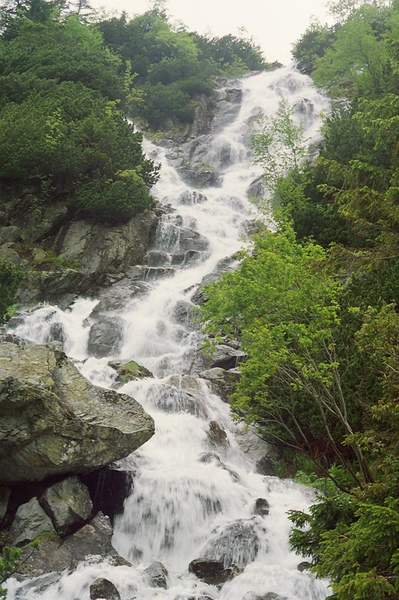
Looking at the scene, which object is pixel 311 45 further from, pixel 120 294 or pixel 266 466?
pixel 266 466

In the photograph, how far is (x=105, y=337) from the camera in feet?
64.4

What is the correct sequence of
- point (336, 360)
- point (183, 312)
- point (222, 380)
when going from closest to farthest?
point (336, 360) < point (222, 380) < point (183, 312)

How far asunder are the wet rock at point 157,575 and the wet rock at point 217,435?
4.43 m

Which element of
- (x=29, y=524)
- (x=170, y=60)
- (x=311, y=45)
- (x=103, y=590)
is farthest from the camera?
(x=311, y=45)

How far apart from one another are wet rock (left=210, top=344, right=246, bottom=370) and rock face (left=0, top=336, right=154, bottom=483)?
5260 mm

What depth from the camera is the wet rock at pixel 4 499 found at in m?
10.7

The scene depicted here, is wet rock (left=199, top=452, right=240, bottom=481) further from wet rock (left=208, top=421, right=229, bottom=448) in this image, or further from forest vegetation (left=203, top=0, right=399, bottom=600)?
forest vegetation (left=203, top=0, right=399, bottom=600)

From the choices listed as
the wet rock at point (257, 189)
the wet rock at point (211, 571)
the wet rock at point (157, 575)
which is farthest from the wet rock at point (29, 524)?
the wet rock at point (257, 189)

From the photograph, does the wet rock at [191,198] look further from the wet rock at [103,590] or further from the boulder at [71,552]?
the wet rock at [103,590]

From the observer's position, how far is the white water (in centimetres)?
913

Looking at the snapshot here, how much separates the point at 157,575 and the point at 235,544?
163cm

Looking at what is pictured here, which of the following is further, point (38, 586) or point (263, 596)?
point (38, 586)

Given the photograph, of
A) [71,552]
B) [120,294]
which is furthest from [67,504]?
[120,294]

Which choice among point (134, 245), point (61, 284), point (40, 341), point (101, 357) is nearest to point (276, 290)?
point (101, 357)
